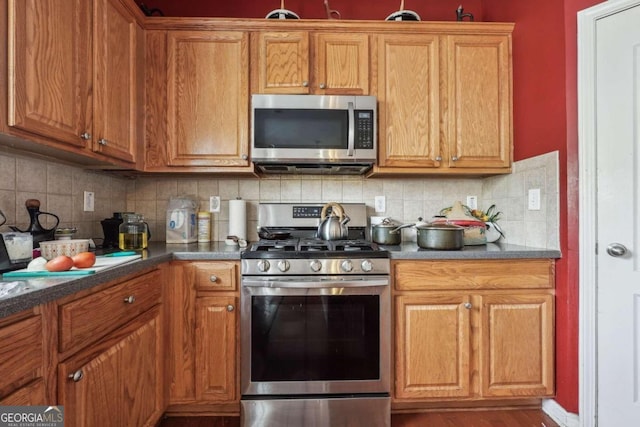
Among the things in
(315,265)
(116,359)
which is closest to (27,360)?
(116,359)

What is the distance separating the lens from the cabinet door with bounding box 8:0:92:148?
39.8 inches

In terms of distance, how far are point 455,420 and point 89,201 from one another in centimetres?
236

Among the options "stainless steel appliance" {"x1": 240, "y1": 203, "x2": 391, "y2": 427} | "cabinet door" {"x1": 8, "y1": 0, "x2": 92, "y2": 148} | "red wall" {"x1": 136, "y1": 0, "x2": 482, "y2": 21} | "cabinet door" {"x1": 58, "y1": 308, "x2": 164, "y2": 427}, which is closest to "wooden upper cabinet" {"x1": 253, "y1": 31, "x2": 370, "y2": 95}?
"red wall" {"x1": 136, "y1": 0, "x2": 482, "y2": 21}

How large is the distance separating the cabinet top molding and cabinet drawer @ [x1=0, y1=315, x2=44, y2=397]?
67.4 inches

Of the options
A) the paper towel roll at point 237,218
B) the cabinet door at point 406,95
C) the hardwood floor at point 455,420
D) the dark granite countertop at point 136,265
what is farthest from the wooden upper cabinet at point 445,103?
the hardwood floor at point 455,420

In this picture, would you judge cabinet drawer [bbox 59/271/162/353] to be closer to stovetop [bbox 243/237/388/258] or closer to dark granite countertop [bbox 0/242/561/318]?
dark granite countertop [bbox 0/242/561/318]

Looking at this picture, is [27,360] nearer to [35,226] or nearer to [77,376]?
[77,376]

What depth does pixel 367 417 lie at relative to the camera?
1.55 metres

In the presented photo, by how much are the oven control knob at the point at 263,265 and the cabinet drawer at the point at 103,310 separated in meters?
0.48

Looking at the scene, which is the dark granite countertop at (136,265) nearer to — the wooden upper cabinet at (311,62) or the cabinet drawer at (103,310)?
the cabinet drawer at (103,310)

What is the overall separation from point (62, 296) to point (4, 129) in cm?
57
